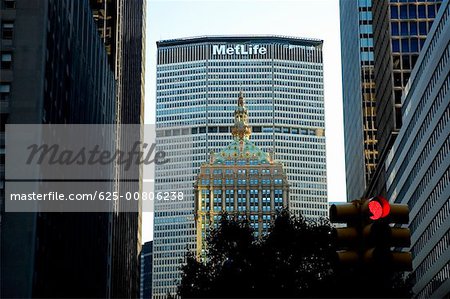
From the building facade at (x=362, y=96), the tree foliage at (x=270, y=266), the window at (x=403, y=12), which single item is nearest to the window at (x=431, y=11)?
the window at (x=403, y=12)

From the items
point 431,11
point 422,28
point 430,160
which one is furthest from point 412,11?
point 430,160

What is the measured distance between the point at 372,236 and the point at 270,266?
50445mm

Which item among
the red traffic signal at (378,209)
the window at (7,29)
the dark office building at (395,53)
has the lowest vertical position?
the red traffic signal at (378,209)

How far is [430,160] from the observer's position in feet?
289

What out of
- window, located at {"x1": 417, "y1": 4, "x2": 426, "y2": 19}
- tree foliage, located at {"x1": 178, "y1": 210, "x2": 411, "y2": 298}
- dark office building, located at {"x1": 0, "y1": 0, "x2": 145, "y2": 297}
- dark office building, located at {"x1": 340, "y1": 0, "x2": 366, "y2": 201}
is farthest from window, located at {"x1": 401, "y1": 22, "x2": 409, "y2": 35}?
tree foliage, located at {"x1": 178, "y1": 210, "x2": 411, "y2": 298}

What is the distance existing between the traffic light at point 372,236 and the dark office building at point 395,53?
117m

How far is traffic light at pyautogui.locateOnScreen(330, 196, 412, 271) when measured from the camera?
37.3ft

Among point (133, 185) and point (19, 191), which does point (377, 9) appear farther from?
point (19, 191)

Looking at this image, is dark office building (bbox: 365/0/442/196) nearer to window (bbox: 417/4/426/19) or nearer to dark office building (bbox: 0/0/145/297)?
window (bbox: 417/4/426/19)

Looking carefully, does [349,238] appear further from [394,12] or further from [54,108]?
[394,12]

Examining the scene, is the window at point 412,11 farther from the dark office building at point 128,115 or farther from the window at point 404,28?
the dark office building at point 128,115

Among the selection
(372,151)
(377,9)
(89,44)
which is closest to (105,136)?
(89,44)

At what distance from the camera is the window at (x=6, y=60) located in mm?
73375

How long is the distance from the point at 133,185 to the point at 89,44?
61.2 metres
